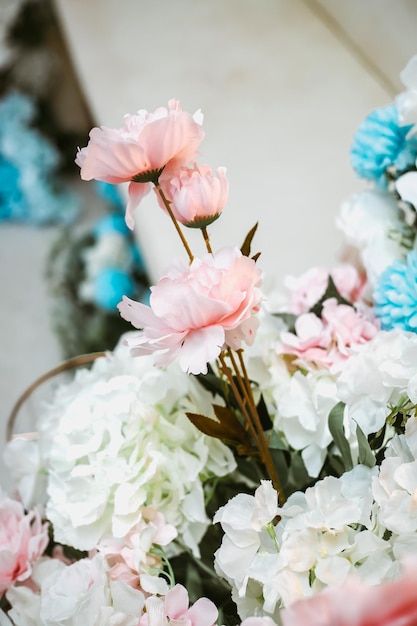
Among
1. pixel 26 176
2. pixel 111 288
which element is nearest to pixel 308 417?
pixel 111 288

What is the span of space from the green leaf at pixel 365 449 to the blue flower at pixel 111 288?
1.15m

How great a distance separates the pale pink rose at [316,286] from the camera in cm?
67

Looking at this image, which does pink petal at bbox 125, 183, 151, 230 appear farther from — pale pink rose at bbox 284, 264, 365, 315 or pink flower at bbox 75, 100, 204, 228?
pale pink rose at bbox 284, 264, 365, 315

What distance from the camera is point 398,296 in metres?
0.58

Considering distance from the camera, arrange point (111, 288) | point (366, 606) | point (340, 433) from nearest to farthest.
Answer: point (366, 606) < point (340, 433) < point (111, 288)

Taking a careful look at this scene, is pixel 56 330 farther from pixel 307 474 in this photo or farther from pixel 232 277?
pixel 232 277

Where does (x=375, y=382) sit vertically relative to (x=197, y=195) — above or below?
below

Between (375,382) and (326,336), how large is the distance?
0.36 ft

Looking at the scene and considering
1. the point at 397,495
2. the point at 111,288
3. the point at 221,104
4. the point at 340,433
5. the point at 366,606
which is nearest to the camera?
the point at 366,606

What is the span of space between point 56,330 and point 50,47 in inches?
39.8

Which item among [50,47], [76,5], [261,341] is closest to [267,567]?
[261,341]

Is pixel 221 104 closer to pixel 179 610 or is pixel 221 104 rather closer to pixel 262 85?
pixel 262 85

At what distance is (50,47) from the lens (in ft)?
7.12

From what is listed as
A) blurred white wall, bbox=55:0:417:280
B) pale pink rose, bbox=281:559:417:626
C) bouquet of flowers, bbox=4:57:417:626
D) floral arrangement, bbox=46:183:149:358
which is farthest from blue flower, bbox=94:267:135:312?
pale pink rose, bbox=281:559:417:626
